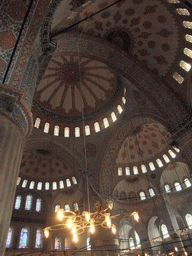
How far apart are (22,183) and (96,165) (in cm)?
685

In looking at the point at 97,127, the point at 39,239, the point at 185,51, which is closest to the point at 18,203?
the point at 39,239

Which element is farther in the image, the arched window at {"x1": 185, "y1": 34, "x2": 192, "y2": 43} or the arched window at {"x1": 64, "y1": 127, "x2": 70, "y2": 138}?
the arched window at {"x1": 64, "y1": 127, "x2": 70, "y2": 138}

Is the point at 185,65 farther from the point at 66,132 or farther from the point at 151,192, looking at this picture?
the point at 151,192

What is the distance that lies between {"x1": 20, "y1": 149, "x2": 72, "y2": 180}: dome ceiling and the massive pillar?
37.2 ft

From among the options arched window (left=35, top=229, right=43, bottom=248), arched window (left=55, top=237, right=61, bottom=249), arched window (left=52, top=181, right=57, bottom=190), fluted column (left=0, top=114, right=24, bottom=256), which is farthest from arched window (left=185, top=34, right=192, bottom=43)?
arched window (left=35, top=229, right=43, bottom=248)

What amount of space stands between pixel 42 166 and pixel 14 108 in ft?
41.7

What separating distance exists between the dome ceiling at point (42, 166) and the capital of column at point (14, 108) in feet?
36.9

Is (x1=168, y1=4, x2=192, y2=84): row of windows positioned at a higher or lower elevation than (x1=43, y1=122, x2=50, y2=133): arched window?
lower

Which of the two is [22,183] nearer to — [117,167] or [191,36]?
[117,167]

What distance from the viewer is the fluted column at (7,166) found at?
371cm

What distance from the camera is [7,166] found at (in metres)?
4.18

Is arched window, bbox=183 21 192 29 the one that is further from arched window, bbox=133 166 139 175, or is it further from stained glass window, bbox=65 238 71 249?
stained glass window, bbox=65 238 71 249

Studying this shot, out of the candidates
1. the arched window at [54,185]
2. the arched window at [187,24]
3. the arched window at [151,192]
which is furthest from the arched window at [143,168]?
the arched window at [187,24]

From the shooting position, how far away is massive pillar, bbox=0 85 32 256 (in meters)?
3.81
